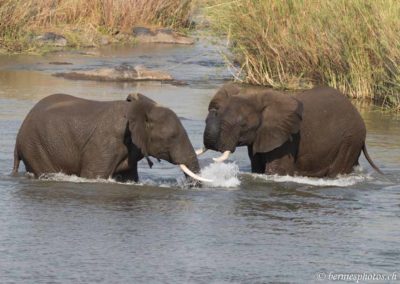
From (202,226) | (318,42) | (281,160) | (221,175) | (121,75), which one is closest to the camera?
(202,226)

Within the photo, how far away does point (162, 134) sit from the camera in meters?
11.2

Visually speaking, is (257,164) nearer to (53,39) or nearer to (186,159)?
(186,159)

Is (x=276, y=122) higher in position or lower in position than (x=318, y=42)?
lower

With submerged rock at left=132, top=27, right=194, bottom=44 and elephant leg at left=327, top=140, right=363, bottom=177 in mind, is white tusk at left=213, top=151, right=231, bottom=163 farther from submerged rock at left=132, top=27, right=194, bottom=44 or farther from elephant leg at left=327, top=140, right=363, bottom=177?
submerged rock at left=132, top=27, right=194, bottom=44

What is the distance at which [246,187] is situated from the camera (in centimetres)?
1166

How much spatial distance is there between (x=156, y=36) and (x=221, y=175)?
16.3 metres

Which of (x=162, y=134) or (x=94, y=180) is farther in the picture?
(x=94, y=180)

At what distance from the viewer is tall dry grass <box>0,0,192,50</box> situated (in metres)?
23.9

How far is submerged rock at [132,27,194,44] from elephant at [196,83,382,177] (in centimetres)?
1501

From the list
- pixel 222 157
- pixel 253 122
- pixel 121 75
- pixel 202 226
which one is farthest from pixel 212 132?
pixel 121 75

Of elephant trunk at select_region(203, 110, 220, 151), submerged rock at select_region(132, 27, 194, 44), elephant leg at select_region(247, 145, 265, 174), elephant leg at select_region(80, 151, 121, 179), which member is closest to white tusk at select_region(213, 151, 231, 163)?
elephant trunk at select_region(203, 110, 220, 151)

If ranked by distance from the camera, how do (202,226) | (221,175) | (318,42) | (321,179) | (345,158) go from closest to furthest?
(202,226) < (221,175) < (321,179) < (345,158) < (318,42)

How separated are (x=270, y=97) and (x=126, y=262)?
381 centimetres

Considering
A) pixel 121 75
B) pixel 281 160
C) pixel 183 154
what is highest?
pixel 183 154
